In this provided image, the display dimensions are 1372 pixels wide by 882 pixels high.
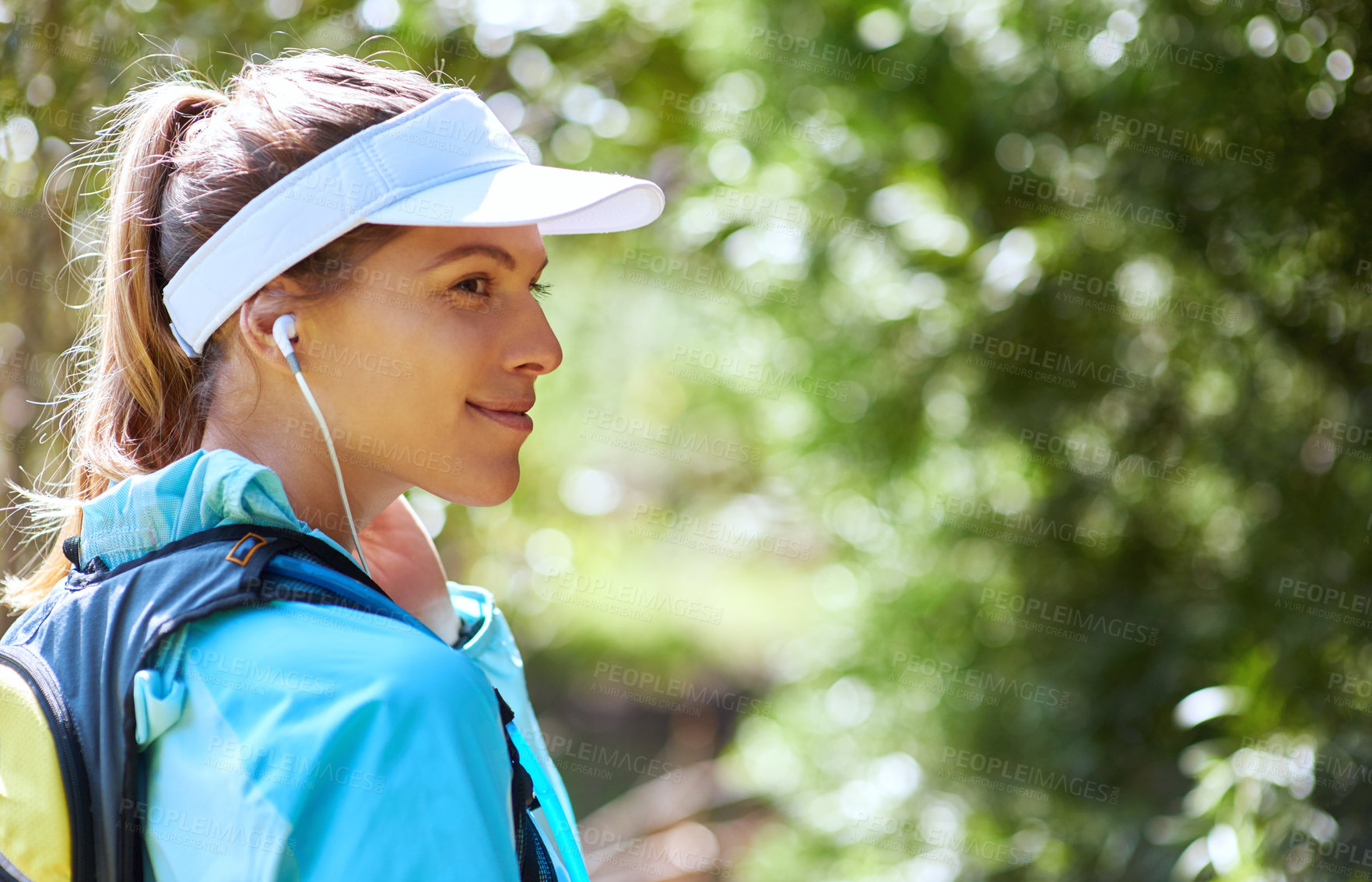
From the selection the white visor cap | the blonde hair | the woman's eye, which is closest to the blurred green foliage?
the blonde hair

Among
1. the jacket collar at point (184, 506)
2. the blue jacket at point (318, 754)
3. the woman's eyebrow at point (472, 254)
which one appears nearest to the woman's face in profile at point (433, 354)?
the woman's eyebrow at point (472, 254)

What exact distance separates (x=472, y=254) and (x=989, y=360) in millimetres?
2077

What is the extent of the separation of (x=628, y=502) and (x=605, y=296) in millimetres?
1015

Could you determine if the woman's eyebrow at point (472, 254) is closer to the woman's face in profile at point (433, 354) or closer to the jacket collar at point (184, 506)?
the woman's face in profile at point (433, 354)

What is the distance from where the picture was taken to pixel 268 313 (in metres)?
0.92

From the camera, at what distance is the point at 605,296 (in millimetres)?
4844

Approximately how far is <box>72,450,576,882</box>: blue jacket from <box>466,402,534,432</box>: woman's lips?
10.2 inches

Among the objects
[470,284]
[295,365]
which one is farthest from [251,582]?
[470,284]

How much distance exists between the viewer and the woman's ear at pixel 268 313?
3.00 ft

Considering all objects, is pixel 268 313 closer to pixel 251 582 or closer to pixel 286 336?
pixel 286 336

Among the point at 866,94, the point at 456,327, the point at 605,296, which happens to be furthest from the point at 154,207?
the point at 605,296

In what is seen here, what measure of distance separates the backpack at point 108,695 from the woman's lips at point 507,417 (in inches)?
8.3

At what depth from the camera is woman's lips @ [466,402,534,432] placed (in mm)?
945

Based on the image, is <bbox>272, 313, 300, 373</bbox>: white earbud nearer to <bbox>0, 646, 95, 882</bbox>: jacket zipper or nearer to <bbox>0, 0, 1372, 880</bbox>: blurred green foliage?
<bbox>0, 646, 95, 882</bbox>: jacket zipper
